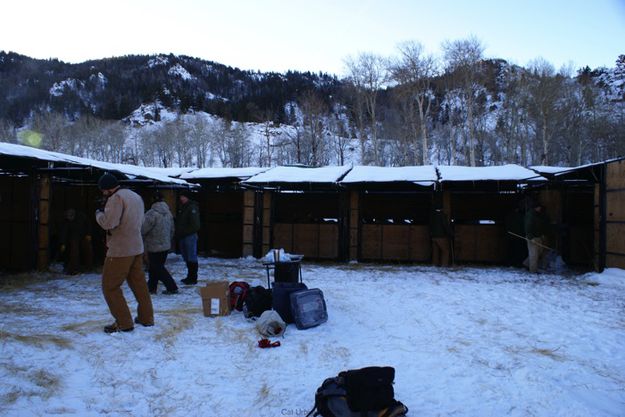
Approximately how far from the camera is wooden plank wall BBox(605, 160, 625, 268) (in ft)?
32.3

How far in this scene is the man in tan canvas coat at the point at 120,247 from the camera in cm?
482

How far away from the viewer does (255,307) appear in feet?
19.4

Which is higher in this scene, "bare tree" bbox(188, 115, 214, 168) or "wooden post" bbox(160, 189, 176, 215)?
"bare tree" bbox(188, 115, 214, 168)

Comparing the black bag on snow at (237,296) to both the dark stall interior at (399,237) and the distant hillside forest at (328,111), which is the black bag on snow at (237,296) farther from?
the distant hillside forest at (328,111)

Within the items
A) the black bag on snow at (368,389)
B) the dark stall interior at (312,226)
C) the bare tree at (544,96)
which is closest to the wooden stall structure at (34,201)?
the dark stall interior at (312,226)

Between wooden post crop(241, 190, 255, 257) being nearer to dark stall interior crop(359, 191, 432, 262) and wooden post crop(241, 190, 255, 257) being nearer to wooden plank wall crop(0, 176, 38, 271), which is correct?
dark stall interior crop(359, 191, 432, 262)

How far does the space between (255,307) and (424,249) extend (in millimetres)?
8353

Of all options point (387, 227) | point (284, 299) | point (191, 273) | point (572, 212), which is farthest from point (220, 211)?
point (572, 212)

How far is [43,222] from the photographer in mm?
9758

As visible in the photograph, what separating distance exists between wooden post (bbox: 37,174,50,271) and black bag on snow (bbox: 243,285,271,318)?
20.9 feet

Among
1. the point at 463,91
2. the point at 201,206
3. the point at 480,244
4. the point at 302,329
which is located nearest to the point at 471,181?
the point at 480,244

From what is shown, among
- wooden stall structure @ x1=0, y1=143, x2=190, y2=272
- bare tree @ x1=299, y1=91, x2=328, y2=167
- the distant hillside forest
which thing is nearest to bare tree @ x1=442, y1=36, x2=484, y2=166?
the distant hillside forest

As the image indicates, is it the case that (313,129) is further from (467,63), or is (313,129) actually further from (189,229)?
(189,229)

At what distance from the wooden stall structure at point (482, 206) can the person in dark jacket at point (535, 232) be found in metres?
1.07
